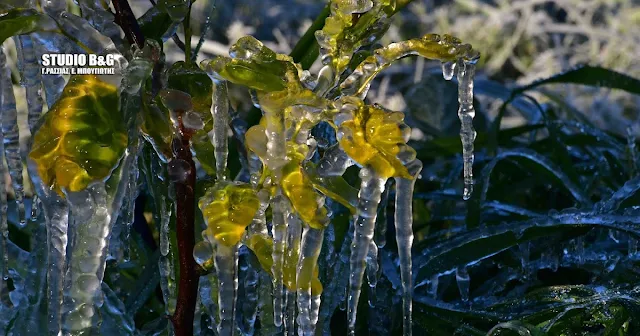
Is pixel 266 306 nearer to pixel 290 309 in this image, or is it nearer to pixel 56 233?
pixel 290 309

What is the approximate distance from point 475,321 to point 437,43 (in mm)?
371

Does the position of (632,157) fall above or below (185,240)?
above

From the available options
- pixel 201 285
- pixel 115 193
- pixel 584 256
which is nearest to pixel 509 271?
pixel 584 256

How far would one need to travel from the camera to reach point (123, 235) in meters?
0.74

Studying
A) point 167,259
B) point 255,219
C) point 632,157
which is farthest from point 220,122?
point 632,157

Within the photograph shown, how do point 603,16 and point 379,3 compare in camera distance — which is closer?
point 379,3

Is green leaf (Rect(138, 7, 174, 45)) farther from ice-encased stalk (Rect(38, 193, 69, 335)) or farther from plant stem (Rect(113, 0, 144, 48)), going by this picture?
ice-encased stalk (Rect(38, 193, 69, 335))

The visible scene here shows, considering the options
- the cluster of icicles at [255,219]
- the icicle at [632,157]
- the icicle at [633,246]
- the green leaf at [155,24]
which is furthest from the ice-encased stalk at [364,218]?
the icicle at [632,157]

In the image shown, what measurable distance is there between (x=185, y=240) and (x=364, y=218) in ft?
0.51

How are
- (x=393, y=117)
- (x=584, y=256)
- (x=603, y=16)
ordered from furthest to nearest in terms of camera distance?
(x=603, y=16)
(x=584, y=256)
(x=393, y=117)

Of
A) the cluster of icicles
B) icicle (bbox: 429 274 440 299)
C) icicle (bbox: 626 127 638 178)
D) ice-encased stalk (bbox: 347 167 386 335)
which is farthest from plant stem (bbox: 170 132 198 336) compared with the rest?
icicle (bbox: 626 127 638 178)

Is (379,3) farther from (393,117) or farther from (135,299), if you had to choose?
(135,299)

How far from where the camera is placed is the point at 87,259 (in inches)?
20.9

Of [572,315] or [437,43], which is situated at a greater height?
[437,43]
